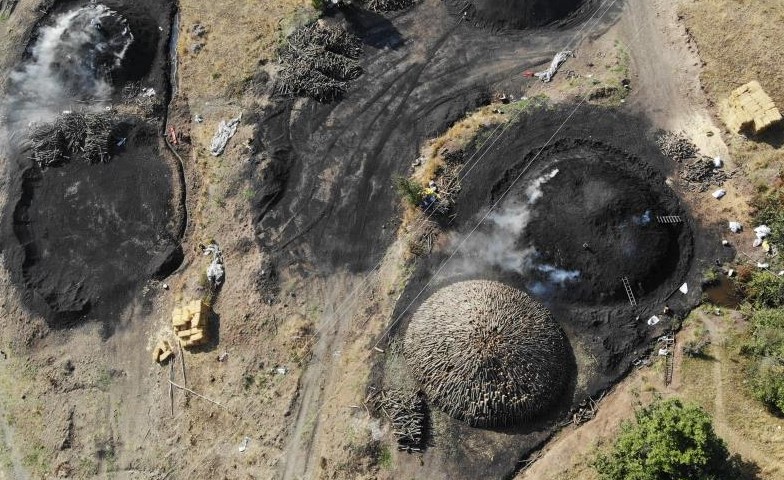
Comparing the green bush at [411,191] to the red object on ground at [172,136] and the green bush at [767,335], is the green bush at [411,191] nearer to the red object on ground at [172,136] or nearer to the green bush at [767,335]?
the red object on ground at [172,136]

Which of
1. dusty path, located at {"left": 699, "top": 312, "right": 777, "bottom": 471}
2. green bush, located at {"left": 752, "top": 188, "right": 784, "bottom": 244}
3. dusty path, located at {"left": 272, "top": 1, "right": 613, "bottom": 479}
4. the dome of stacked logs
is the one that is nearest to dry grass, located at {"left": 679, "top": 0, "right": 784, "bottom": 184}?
green bush, located at {"left": 752, "top": 188, "right": 784, "bottom": 244}

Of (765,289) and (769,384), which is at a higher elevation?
(765,289)

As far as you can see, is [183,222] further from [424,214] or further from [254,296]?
[424,214]

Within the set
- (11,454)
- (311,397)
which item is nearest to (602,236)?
(311,397)

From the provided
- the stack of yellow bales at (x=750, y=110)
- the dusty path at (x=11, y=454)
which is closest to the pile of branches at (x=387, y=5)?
the stack of yellow bales at (x=750, y=110)

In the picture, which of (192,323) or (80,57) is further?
(80,57)

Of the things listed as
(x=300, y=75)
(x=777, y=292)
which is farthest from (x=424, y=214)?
(x=777, y=292)

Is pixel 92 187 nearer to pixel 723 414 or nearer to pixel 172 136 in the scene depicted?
pixel 172 136
